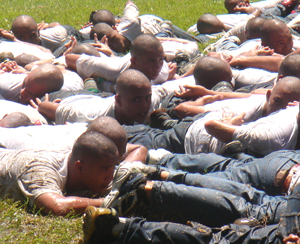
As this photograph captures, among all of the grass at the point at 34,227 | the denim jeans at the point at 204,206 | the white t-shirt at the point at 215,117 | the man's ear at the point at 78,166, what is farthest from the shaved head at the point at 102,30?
the denim jeans at the point at 204,206

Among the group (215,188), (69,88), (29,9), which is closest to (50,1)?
(29,9)

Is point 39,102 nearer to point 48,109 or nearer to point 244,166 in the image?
point 48,109

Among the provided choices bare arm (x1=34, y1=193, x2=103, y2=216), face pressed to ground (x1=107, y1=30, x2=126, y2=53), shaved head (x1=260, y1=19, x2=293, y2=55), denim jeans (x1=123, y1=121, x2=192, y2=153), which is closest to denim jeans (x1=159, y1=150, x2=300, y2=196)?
denim jeans (x1=123, y1=121, x2=192, y2=153)

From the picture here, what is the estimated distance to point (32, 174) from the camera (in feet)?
11.9

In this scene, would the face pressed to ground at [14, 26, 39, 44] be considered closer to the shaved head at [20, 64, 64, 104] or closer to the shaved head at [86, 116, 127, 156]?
the shaved head at [20, 64, 64, 104]

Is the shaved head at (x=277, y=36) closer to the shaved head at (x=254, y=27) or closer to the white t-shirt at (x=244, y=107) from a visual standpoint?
the shaved head at (x=254, y=27)

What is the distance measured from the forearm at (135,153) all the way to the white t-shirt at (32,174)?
1.99 feet

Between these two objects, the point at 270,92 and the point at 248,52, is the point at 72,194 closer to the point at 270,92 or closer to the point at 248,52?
the point at 270,92

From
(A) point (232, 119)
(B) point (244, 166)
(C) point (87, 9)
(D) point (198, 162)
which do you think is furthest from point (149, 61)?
(C) point (87, 9)

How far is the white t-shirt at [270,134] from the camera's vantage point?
410cm

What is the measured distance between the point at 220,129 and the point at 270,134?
0.43 m

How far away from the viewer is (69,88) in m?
6.20

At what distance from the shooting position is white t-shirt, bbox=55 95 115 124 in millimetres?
5137

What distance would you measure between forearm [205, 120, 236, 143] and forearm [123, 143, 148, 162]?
23.2 inches
